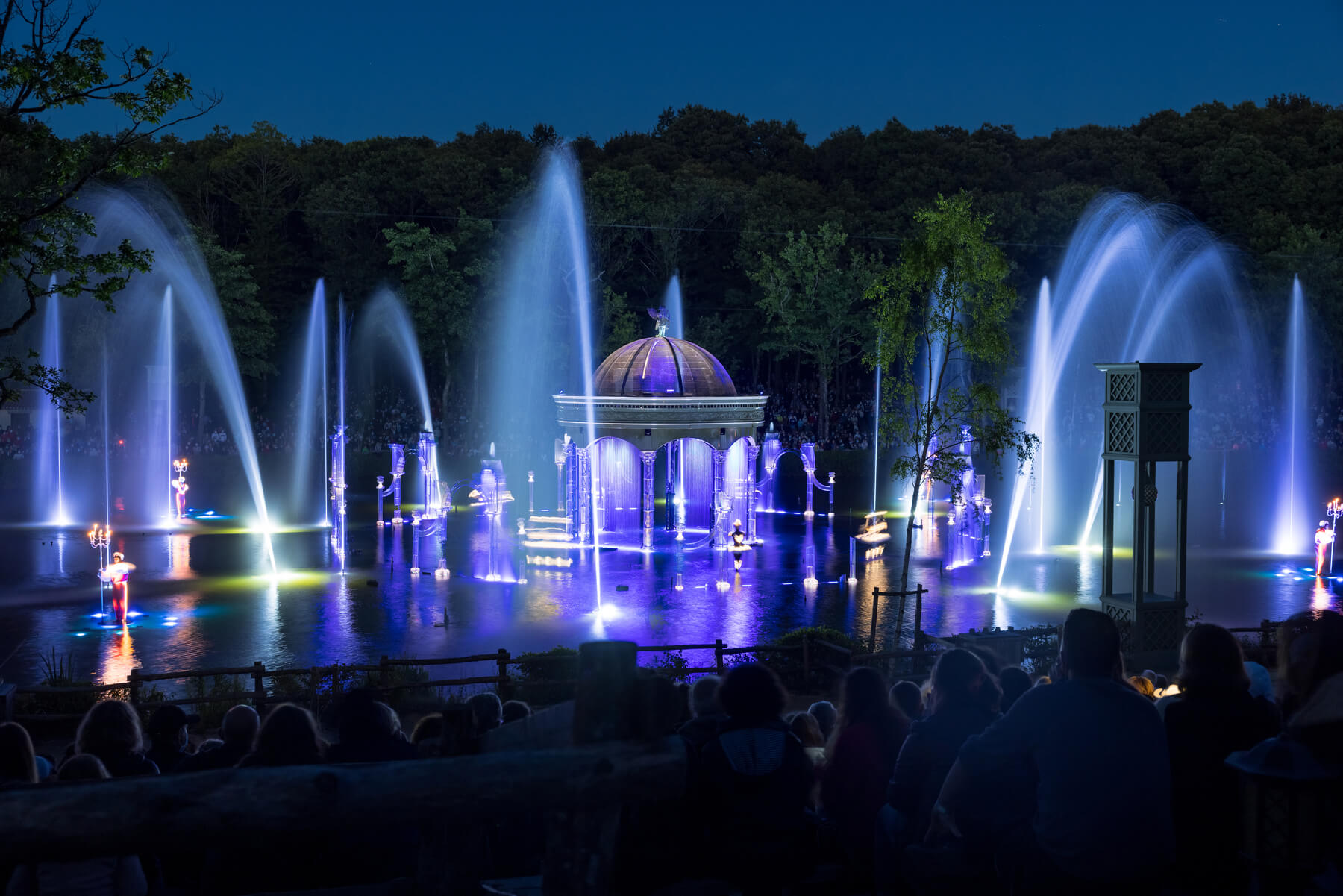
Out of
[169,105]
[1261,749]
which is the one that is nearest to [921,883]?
[1261,749]

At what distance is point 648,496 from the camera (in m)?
32.6

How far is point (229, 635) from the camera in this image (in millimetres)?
21422

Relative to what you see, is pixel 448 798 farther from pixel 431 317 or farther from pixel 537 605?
pixel 431 317

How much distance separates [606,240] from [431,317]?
956cm

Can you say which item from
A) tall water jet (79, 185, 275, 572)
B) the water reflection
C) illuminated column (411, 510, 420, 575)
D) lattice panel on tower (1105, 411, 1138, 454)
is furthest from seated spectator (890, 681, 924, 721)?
tall water jet (79, 185, 275, 572)

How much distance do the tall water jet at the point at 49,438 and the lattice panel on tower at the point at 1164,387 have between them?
33191 millimetres

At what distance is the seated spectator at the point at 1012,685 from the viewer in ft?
25.9

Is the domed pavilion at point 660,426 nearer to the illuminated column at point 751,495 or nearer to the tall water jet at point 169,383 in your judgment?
the illuminated column at point 751,495

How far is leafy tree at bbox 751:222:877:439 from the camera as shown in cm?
5559

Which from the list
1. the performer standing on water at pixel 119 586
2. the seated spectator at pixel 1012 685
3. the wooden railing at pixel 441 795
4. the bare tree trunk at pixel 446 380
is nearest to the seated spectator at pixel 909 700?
the seated spectator at pixel 1012 685

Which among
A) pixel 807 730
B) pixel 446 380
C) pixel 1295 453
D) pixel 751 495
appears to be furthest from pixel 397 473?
pixel 1295 453

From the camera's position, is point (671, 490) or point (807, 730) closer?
point (807, 730)

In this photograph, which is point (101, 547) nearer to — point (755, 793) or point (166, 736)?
point (166, 736)

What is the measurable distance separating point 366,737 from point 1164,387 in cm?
1414
